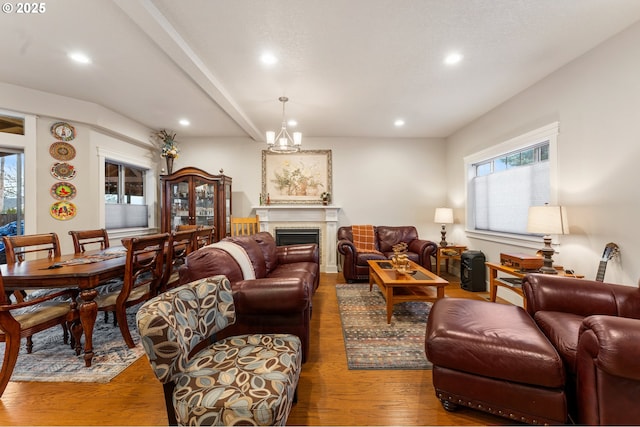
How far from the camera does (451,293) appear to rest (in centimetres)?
361

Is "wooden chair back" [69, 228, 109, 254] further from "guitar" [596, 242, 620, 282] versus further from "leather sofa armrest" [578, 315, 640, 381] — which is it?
"guitar" [596, 242, 620, 282]

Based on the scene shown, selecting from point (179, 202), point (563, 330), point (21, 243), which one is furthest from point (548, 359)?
point (179, 202)

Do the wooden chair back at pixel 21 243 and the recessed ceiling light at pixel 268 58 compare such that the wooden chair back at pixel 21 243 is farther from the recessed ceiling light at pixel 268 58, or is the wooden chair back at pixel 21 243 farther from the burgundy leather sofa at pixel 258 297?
the recessed ceiling light at pixel 268 58

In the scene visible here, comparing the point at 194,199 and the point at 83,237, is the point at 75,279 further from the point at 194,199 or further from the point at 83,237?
the point at 194,199

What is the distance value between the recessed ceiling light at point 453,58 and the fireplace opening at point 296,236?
3346mm

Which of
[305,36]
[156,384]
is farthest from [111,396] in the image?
[305,36]

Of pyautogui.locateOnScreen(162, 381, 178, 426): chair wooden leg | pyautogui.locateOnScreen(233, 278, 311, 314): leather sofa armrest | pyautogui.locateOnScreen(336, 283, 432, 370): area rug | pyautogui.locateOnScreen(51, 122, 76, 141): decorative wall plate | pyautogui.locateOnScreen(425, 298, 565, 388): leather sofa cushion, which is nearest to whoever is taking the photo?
pyautogui.locateOnScreen(162, 381, 178, 426): chair wooden leg

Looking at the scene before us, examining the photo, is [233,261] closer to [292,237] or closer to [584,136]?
[292,237]

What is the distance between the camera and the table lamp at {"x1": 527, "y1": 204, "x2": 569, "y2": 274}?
2316 mm

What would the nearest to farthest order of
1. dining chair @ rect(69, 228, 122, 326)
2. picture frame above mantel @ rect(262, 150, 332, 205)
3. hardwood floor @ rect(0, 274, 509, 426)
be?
hardwood floor @ rect(0, 274, 509, 426) < dining chair @ rect(69, 228, 122, 326) < picture frame above mantel @ rect(262, 150, 332, 205)

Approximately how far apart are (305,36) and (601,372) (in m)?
2.82

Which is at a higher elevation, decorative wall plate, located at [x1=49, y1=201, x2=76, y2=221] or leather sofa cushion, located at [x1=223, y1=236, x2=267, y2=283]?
decorative wall plate, located at [x1=49, y1=201, x2=76, y2=221]

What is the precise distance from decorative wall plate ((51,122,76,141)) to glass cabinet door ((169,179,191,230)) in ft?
4.69

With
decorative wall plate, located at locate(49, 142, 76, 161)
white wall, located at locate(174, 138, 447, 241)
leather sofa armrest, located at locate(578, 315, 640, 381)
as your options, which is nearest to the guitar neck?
leather sofa armrest, located at locate(578, 315, 640, 381)
